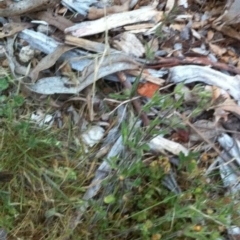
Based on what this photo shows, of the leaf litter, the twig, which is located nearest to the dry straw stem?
the leaf litter

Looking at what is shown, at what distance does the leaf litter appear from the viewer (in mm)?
1553

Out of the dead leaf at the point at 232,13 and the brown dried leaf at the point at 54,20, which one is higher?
the dead leaf at the point at 232,13

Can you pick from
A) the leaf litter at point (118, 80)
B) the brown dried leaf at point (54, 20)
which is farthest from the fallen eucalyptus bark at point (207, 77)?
the brown dried leaf at point (54, 20)

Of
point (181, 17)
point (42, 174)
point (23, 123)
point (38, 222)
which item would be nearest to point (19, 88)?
point (23, 123)

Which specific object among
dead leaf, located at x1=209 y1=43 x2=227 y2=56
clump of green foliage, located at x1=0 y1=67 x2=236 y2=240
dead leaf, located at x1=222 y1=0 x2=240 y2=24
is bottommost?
clump of green foliage, located at x1=0 y1=67 x2=236 y2=240

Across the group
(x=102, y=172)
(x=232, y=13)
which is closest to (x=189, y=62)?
(x=232, y=13)

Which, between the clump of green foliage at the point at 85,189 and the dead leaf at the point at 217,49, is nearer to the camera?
the clump of green foliage at the point at 85,189

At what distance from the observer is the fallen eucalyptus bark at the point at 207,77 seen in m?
1.57

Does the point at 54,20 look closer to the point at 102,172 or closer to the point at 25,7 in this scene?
the point at 25,7

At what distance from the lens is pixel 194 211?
4.49ft

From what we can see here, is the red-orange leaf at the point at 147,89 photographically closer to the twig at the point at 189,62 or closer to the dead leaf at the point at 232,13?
the twig at the point at 189,62

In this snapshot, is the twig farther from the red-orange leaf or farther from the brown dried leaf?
the brown dried leaf

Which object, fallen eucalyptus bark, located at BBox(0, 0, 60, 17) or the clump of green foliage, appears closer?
the clump of green foliage

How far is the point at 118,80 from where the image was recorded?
5.21 ft
